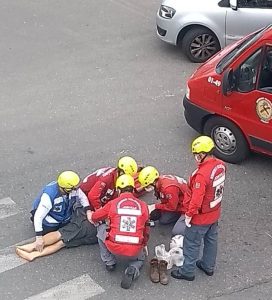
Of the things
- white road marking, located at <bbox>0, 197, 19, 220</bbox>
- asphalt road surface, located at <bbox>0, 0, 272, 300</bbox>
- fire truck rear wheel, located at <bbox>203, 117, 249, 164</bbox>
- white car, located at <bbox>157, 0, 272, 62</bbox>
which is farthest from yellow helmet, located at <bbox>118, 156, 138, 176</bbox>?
white car, located at <bbox>157, 0, 272, 62</bbox>

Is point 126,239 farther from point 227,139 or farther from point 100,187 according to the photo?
point 227,139

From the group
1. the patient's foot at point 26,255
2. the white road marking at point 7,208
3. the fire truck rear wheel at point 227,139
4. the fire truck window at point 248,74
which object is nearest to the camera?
the patient's foot at point 26,255

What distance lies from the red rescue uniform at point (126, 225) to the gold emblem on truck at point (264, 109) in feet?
7.92

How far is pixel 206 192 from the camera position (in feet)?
23.3

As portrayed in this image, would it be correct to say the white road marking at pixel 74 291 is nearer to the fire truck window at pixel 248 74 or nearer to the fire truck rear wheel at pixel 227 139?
the fire truck rear wheel at pixel 227 139

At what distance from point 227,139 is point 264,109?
35.2 inches

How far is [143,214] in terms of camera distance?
741cm

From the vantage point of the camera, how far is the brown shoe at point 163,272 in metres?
7.61

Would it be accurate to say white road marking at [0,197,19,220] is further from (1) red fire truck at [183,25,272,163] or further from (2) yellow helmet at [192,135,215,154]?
(1) red fire truck at [183,25,272,163]

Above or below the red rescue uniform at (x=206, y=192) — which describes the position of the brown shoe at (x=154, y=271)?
below

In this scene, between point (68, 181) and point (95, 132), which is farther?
point (95, 132)

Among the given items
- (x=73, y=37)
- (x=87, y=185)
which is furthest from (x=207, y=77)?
(x=73, y=37)

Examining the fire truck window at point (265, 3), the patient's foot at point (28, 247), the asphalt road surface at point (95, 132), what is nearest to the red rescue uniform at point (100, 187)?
the asphalt road surface at point (95, 132)

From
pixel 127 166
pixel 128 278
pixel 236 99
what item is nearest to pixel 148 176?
pixel 127 166
